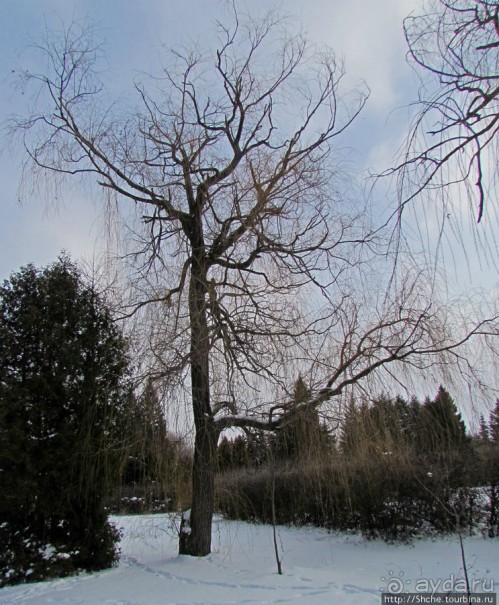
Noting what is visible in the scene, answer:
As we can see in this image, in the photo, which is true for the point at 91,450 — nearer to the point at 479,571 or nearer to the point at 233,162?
the point at 233,162

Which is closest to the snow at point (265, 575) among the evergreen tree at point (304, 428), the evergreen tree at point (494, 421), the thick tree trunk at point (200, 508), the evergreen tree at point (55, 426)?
the thick tree trunk at point (200, 508)

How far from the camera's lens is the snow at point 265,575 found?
4.47 meters

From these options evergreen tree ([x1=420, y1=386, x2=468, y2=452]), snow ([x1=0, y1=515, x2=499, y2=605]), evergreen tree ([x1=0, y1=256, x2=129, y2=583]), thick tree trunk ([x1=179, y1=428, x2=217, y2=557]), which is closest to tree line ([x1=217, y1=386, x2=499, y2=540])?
evergreen tree ([x1=420, y1=386, x2=468, y2=452])

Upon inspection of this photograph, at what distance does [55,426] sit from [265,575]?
3136 millimetres

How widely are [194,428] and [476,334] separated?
3156 millimetres

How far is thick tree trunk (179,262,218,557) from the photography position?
16.9 feet

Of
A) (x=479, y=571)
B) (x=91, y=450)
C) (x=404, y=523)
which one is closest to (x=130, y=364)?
(x=91, y=450)

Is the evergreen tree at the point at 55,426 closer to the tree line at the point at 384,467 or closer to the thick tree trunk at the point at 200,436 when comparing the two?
the thick tree trunk at the point at 200,436

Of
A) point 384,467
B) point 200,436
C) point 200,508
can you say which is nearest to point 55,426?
point 200,436

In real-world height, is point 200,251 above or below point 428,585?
above

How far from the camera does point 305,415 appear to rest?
5238 millimetres

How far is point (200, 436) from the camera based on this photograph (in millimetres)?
5832

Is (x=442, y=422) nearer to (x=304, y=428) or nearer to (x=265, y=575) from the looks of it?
(x=304, y=428)

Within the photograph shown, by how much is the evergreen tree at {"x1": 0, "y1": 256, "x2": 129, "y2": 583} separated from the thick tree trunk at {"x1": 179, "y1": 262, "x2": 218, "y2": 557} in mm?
1022
